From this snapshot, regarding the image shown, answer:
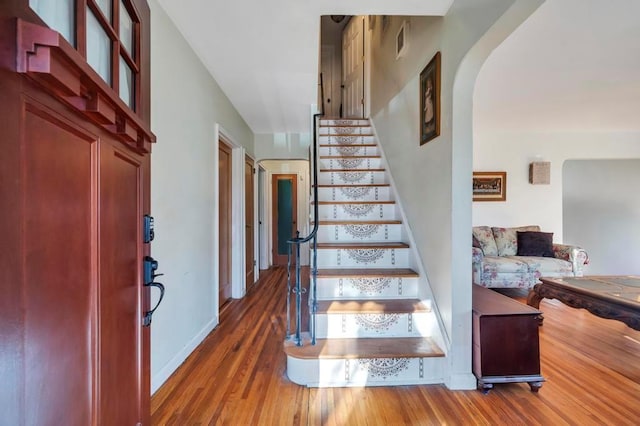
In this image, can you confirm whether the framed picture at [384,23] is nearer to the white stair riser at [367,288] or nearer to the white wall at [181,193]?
the white wall at [181,193]

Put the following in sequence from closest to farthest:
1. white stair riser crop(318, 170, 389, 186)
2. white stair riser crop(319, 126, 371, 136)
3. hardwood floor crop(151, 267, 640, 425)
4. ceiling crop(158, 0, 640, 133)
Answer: hardwood floor crop(151, 267, 640, 425), ceiling crop(158, 0, 640, 133), white stair riser crop(318, 170, 389, 186), white stair riser crop(319, 126, 371, 136)

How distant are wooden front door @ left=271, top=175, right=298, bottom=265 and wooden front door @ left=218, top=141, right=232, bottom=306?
2.60 metres

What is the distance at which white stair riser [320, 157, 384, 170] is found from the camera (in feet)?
12.1

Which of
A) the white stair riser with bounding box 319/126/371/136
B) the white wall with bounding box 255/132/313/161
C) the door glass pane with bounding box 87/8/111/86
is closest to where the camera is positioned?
the door glass pane with bounding box 87/8/111/86

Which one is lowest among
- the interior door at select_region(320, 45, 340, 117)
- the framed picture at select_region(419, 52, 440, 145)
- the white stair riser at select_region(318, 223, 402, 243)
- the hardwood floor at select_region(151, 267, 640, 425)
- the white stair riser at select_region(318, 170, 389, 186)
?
the hardwood floor at select_region(151, 267, 640, 425)

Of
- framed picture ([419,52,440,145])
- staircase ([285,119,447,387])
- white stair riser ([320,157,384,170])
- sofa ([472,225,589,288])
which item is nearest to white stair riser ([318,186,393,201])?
staircase ([285,119,447,387])

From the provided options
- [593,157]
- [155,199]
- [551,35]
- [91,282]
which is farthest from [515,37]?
[593,157]

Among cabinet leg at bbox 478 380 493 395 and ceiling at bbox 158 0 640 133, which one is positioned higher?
ceiling at bbox 158 0 640 133

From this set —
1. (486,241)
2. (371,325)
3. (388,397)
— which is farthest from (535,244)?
(388,397)

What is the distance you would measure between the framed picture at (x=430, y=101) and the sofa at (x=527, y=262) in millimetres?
2361

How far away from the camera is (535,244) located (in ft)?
14.0

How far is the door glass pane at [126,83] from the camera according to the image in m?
0.93

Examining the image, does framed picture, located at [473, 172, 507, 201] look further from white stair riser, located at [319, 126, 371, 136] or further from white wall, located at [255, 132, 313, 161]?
white wall, located at [255, 132, 313, 161]

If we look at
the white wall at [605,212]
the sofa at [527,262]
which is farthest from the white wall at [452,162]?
the white wall at [605,212]
